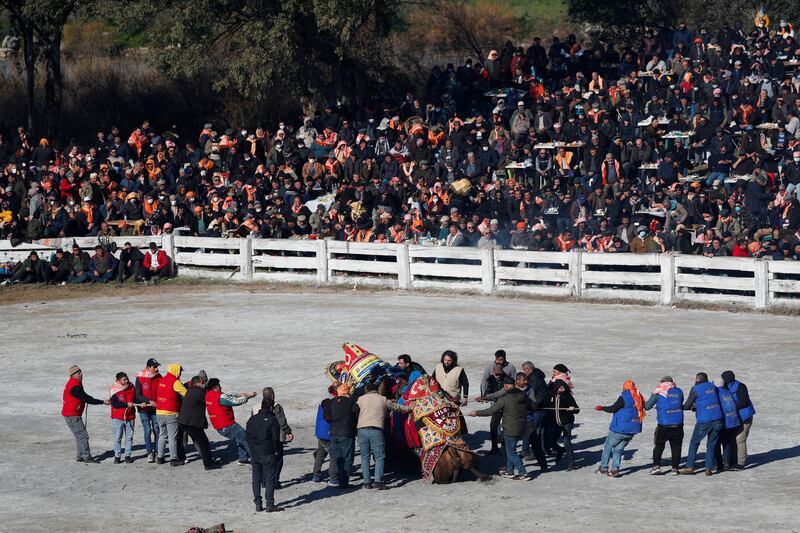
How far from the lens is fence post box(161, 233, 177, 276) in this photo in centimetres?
3178

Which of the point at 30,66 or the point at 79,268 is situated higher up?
the point at 30,66

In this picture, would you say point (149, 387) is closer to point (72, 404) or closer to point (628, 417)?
point (72, 404)

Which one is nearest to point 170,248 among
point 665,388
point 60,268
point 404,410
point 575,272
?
point 60,268

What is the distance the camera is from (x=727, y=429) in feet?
50.4

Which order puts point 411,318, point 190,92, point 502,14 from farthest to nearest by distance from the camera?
point 502,14
point 190,92
point 411,318

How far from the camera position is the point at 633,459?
53.2 ft

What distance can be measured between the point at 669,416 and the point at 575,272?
11916 mm

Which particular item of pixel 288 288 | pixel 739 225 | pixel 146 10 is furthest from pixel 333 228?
pixel 146 10

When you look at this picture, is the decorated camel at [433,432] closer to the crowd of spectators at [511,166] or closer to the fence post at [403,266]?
the crowd of spectators at [511,166]

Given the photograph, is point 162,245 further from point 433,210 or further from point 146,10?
point 146,10

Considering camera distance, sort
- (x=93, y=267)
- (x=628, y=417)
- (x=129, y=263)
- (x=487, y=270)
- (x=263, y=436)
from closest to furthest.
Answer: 1. (x=263, y=436)
2. (x=628, y=417)
3. (x=487, y=270)
4. (x=93, y=267)
5. (x=129, y=263)

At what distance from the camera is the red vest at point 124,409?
55.0ft

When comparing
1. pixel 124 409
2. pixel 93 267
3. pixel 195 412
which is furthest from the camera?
pixel 93 267

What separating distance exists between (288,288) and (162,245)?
13.1 feet
